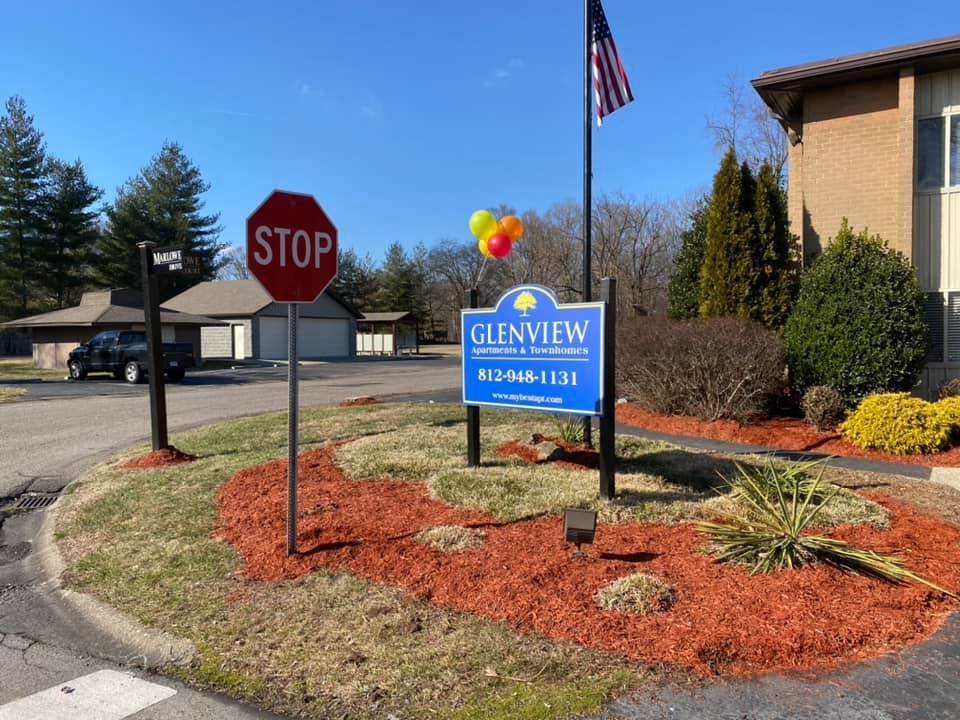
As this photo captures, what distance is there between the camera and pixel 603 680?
3.06 m

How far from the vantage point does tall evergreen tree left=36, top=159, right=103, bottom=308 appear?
144ft

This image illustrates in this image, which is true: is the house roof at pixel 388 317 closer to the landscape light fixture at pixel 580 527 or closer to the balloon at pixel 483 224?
the balloon at pixel 483 224

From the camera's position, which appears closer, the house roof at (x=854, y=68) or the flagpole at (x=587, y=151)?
the flagpole at (x=587, y=151)

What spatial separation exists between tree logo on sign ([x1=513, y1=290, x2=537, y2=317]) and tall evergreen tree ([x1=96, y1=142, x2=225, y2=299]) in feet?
144

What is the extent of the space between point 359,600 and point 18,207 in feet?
164

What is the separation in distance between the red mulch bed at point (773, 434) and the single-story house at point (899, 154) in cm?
327

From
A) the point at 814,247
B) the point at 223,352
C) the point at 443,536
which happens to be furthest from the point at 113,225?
the point at 443,536

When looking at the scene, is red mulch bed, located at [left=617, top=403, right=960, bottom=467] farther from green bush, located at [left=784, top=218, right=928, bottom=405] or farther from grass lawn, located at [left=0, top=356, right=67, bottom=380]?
grass lawn, located at [left=0, top=356, right=67, bottom=380]

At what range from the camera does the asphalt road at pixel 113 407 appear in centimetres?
899

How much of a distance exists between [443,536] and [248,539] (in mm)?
1503

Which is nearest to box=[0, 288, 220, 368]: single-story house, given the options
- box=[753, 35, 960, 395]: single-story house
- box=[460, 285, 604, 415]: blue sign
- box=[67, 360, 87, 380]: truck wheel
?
box=[67, 360, 87, 380]: truck wheel

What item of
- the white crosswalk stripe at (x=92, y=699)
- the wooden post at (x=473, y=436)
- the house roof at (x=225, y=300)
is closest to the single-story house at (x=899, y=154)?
the wooden post at (x=473, y=436)

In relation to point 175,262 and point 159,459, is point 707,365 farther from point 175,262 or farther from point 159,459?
point 159,459

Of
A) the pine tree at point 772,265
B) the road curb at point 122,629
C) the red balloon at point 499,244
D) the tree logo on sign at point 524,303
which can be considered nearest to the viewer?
the road curb at point 122,629
